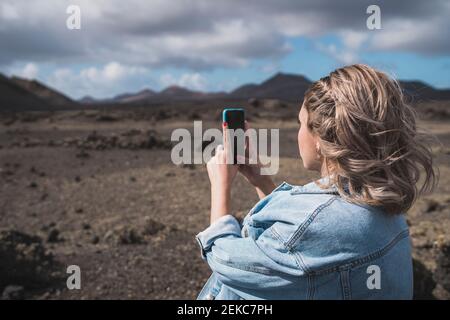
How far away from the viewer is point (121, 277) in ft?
15.3

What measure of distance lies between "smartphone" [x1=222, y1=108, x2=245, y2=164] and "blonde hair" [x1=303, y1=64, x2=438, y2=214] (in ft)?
1.04

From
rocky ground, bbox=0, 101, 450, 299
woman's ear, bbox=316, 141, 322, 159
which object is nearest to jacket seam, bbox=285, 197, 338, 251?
woman's ear, bbox=316, 141, 322, 159

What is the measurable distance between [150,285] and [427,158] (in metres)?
3.51

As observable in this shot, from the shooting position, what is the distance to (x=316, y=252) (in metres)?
1.22

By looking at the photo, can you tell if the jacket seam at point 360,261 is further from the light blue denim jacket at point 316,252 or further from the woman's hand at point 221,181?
the woman's hand at point 221,181

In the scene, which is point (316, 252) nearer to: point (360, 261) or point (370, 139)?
point (360, 261)

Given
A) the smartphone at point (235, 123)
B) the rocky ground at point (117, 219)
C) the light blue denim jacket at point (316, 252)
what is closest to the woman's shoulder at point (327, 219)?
the light blue denim jacket at point (316, 252)

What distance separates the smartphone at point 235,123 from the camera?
5.09 ft

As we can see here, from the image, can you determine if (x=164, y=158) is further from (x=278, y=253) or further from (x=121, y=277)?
(x=278, y=253)

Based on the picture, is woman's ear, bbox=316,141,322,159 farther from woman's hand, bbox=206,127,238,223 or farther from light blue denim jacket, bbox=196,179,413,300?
woman's hand, bbox=206,127,238,223

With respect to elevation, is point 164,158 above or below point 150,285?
above
